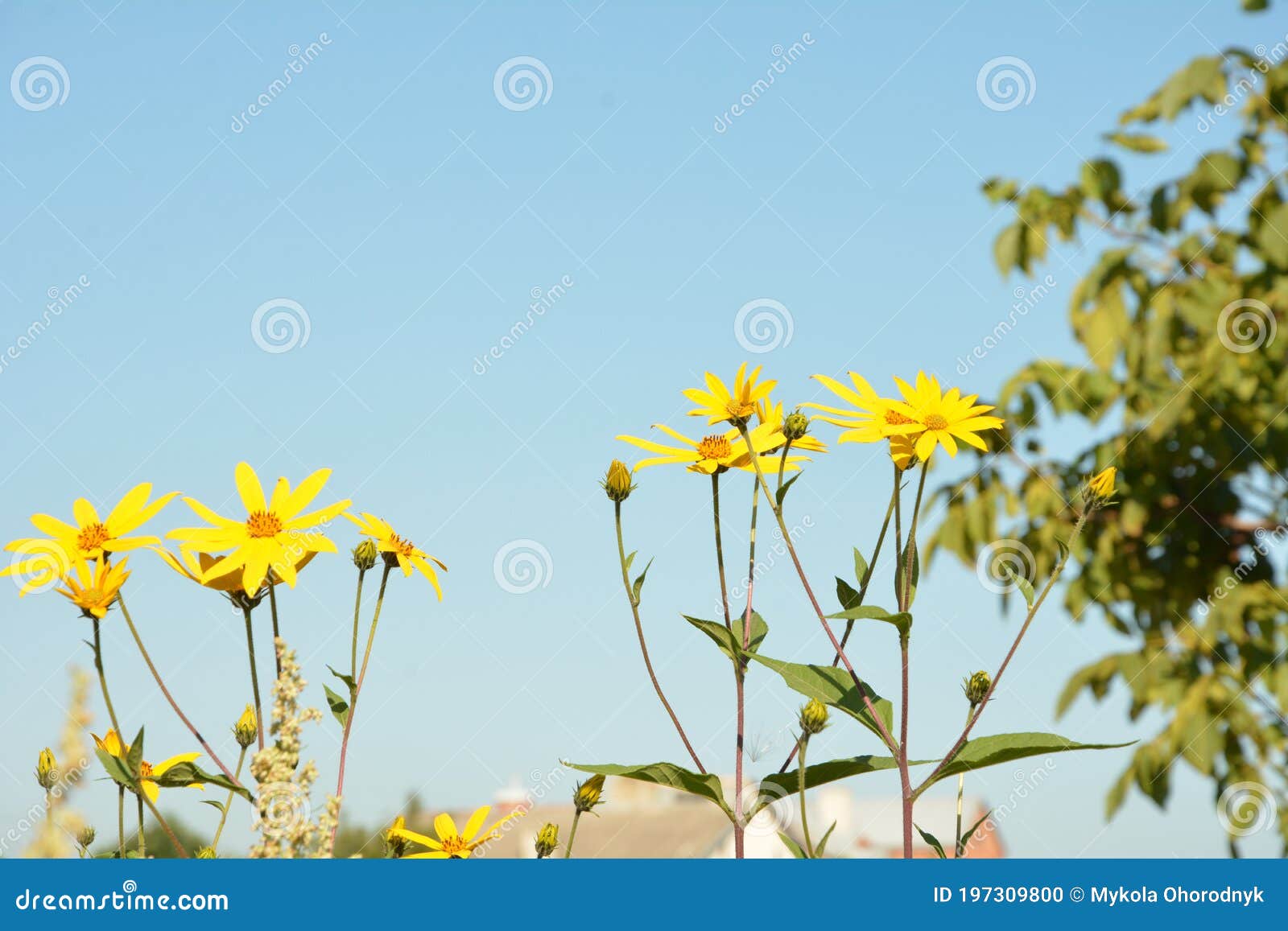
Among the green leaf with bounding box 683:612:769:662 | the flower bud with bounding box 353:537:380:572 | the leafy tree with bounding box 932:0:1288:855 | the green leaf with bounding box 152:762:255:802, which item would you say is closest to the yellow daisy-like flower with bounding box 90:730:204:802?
the green leaf with bounding box 152:762:255:802

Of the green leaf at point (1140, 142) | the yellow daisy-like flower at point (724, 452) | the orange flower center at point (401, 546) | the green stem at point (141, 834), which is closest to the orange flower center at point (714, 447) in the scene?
the yellow daisy-like flower at point (724, 452)

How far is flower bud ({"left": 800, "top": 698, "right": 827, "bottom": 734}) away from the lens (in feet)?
3.96

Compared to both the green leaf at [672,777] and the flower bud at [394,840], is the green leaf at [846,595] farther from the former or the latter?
the flower bud at [394,840]

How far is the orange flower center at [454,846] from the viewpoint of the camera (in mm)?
1357

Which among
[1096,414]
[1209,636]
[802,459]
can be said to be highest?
[1096,414]

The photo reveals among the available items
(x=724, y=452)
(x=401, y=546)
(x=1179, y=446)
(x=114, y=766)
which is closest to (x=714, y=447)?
(x=724, y=452)

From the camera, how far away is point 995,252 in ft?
15.6

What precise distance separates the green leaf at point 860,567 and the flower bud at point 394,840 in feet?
1.85

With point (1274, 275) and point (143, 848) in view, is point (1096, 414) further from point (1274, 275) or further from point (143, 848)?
point (143, 848)

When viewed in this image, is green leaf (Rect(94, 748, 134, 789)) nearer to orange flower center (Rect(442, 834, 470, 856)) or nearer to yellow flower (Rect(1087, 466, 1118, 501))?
orange flower center (Rect(442, 834, 470, 856))

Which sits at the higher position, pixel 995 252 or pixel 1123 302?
pixel 995 252

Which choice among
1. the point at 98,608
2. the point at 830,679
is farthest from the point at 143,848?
the point at 830,679

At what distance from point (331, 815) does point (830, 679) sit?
1.63ft


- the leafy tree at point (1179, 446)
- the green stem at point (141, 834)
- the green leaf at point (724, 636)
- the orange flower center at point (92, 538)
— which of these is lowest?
the green stem at point (141, 834)
